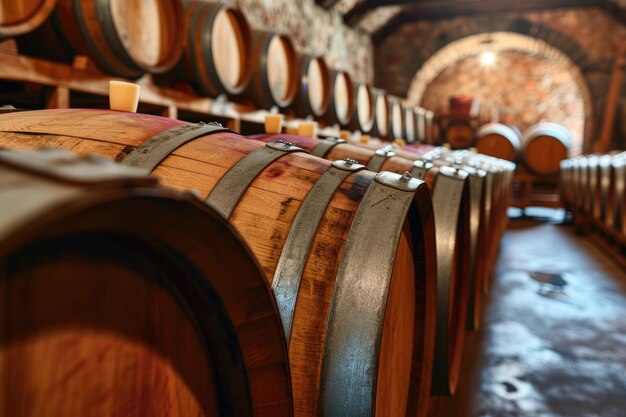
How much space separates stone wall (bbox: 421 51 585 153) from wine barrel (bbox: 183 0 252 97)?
1051 cm

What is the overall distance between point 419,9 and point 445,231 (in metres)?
9.83

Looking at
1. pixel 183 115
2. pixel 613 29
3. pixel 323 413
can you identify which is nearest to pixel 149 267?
pixel 323 413

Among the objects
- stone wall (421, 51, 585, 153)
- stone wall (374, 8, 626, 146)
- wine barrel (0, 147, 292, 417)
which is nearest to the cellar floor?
wine barrel (0, 147, 292, 417)

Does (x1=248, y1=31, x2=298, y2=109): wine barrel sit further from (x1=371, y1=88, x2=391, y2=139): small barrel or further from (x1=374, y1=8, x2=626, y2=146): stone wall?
(x1=374, y1=8, x2=626, y2=146): stone wall

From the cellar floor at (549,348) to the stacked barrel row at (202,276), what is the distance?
0.94 metres

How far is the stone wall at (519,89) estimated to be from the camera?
12.1 meters

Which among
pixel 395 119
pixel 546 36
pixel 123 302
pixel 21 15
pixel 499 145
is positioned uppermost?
pixel 546 36

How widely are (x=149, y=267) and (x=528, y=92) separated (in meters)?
13.6

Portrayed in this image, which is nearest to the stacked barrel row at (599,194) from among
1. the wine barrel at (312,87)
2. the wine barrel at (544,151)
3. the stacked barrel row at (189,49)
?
the wine barrel at (544,151)

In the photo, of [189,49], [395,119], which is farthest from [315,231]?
[395,119]

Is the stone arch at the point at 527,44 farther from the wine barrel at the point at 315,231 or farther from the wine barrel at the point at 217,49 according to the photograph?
the wine barrel at the point at 315,231

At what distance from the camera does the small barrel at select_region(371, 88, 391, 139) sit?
624cm

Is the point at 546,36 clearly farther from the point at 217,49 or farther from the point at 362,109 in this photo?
the point at 217,49

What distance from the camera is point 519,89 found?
41.4 ft
